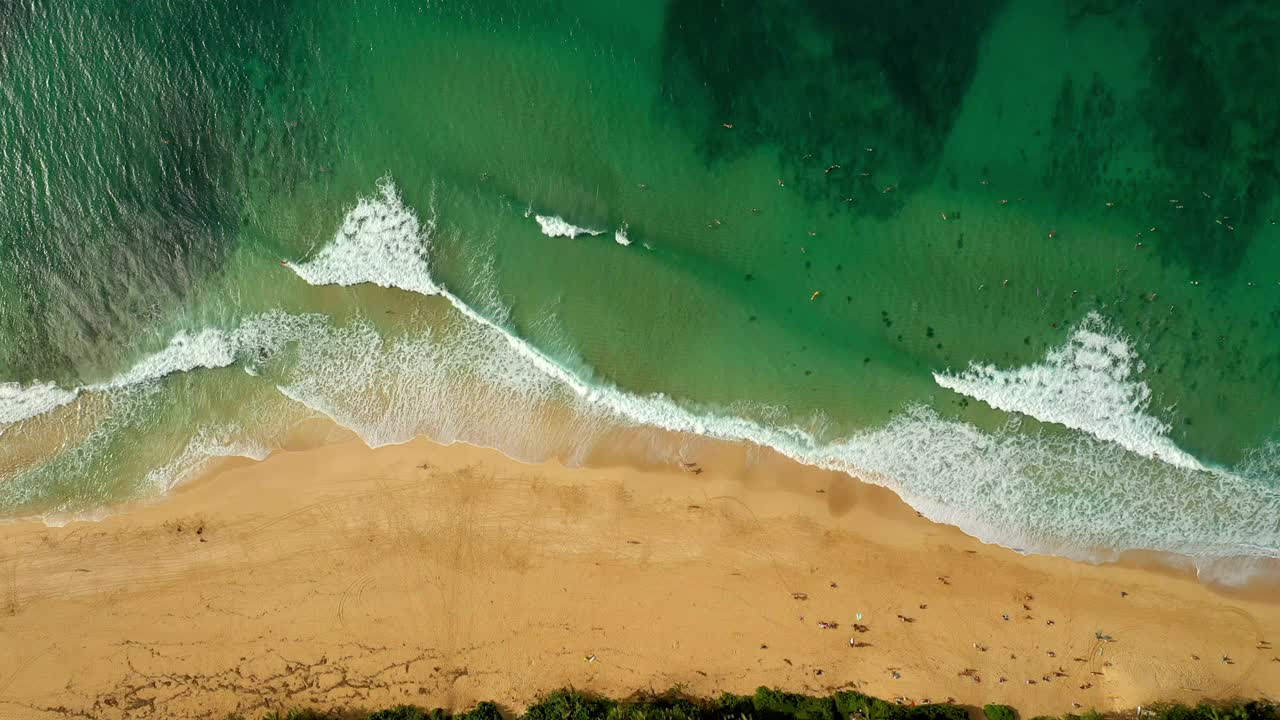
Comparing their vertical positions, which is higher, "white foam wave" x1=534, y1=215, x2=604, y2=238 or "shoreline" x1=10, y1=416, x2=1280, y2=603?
"white foam wave" x1=534, y1=215, x2=604, y2=238

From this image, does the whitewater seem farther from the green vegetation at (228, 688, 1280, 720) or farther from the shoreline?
the green vegetation at (228, 688, 1280, 720)

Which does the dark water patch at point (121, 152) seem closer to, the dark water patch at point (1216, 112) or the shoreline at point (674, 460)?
the shoreline at point (674, 460)

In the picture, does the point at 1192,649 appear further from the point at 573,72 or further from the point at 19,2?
the point at 19,2

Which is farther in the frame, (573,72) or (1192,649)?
(573,72)

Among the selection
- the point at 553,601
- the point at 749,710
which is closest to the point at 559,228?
the point at 553,601

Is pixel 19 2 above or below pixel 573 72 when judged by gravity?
below

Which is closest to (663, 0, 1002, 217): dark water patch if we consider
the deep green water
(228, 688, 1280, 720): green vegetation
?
the deep green water

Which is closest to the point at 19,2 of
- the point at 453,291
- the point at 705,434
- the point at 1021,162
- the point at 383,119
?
the point at 383,119
